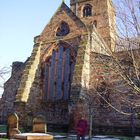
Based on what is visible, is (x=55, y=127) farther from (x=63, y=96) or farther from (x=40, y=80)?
(x=40, y=80)

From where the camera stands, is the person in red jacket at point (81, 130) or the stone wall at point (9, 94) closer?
the person in red jacket at point (81, 130)

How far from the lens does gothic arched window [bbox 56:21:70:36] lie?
27.4m

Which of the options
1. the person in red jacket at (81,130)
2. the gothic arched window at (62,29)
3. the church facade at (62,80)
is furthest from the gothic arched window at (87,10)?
the person in red jacket at (81,130)

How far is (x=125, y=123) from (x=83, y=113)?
3586 mm

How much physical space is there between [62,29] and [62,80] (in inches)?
206

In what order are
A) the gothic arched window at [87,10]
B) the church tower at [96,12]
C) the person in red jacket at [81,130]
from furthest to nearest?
the gothic arched window at [87,10]
the church tower at [96,12]
the person in red jacket at [81,130]

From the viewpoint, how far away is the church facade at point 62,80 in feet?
72.1

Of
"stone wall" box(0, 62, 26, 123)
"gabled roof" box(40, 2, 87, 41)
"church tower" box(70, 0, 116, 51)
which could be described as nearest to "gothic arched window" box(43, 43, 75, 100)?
"gabled roof" box(40, 2, 87, 41)

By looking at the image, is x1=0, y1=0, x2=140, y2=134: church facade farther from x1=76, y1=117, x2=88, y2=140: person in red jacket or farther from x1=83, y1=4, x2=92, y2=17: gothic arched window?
x1=83, y1=4, x2=92, y2=17: gothic arched window

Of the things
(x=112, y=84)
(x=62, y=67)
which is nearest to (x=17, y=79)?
(x=62, y=67)

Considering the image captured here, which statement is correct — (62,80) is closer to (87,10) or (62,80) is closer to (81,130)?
(81,130)

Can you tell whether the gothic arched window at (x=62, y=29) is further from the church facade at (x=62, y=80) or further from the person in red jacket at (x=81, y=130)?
the person in red jacket at (x=81, y=130)

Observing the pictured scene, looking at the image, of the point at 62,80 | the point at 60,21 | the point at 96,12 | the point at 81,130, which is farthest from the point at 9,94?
the point at 96,12

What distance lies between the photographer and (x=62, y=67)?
86.2 ft
